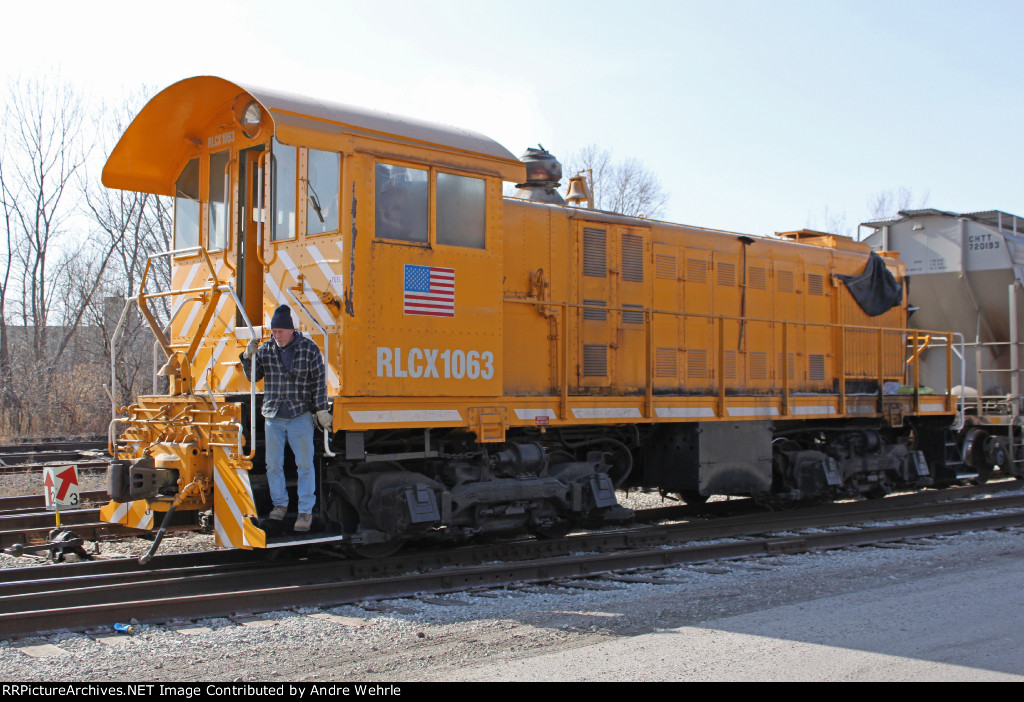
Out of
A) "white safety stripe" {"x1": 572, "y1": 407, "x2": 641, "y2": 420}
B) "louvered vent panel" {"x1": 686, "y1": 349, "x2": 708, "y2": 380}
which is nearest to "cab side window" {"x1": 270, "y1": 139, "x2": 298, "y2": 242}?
"white safety stripe" {"x1": 572, "y1": 407, "x2": 641, "y2": 420}

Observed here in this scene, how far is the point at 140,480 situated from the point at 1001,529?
923cm

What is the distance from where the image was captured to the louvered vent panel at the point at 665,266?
10305mm

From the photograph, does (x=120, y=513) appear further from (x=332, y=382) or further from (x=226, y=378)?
(x=332, y=382)

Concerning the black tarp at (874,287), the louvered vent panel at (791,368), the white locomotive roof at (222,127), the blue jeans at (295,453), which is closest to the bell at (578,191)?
the white locomotive roof at (222,127)

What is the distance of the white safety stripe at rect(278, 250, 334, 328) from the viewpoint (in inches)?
280

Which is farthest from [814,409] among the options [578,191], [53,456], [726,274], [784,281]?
[53,456]

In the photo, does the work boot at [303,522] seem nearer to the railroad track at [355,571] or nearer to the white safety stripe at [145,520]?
the railroad track at [355,571]

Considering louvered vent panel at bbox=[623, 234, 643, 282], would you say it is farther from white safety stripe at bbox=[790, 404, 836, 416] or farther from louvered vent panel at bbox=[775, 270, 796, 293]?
white safety stripe at bbox=[790, 404, 836, 416]

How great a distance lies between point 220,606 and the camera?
6.06 meters

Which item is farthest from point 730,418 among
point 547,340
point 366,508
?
point 366,508

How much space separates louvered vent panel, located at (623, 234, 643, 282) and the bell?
68cm

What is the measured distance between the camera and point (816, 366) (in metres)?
11.9

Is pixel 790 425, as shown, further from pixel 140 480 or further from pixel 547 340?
pixel 140 480

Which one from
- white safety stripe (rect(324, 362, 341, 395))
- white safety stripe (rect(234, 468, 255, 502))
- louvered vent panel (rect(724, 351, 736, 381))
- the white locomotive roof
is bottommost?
white safety stripe (rect(234, 468, 255, 502))
